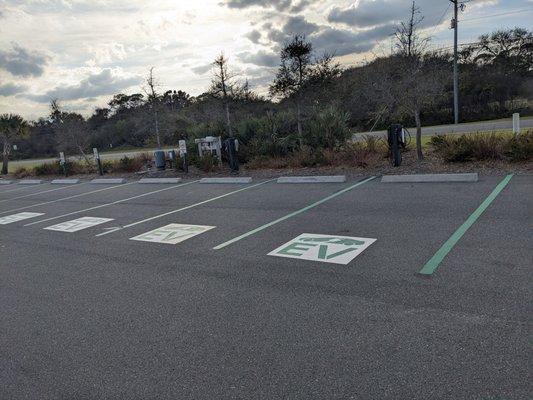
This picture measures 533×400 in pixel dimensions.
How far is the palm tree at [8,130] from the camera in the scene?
28328 millimetres

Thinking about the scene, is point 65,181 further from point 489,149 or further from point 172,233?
point 489,149

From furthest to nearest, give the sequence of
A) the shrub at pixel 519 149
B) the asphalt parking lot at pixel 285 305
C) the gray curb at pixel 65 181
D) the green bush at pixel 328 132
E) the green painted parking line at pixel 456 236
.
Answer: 1. the gray curb at pixel 65 181
2. the green bush at pixel 328 132
3. the shrub at pixel 519 149
4. the green painted parking line at pixel 456 236
5. the asphalt parking lot at pixel 285 305

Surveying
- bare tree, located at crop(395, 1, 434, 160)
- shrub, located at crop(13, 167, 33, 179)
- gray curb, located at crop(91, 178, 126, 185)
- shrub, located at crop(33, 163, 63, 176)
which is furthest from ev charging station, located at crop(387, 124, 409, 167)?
shrub, located at crop(13, 167, 33, 179)

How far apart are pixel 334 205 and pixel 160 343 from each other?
572 centimetres

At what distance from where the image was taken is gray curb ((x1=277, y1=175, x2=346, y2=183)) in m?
11.7

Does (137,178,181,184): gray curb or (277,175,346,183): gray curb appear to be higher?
(137,178,181,184): gray curb

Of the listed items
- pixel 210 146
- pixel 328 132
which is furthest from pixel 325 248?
pixel 210 146

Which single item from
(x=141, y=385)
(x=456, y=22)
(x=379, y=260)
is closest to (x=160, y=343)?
(x=141, y=385)

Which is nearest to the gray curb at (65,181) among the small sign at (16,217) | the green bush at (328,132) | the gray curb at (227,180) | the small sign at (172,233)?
the small sign at (16,217)

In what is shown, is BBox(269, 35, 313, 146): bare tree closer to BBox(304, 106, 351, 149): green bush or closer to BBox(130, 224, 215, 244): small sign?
BBox(304, 106, 351, 149): green bush

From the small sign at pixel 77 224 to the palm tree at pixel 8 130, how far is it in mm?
21644

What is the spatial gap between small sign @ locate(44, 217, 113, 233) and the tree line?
7.31 metres

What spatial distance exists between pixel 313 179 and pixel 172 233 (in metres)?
5.30

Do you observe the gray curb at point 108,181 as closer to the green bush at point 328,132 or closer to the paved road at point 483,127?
the green bush at point 328,132
